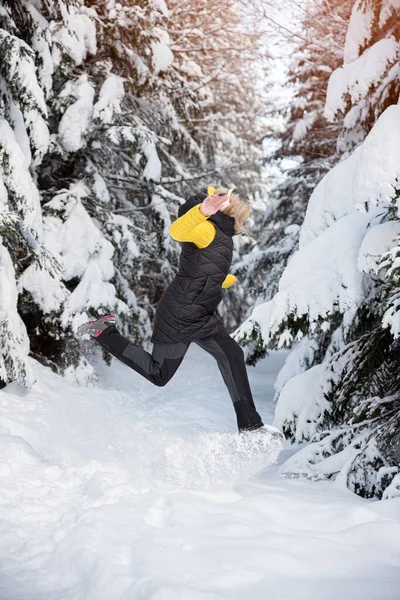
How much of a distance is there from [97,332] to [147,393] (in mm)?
4779

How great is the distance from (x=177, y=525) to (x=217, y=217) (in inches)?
88.0

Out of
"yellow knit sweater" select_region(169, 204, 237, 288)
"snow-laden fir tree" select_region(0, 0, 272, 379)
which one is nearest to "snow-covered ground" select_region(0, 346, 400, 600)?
"yellow knit sweater" select_region(169, 204, 237, 288)

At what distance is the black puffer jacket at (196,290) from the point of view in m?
4.30

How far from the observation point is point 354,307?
385 centimetres

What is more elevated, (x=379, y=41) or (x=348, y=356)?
(x=379, y=41)

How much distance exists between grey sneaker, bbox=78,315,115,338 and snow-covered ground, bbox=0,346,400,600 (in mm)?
1019

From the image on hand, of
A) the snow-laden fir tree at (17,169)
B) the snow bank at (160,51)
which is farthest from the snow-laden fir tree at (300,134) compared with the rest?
the snow-laden fir tree at (17,169)

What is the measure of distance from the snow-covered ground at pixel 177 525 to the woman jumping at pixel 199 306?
0.60 meters

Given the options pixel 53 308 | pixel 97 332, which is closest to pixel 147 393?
pixel 53 308

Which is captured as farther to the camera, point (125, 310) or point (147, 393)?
point (147, 393)

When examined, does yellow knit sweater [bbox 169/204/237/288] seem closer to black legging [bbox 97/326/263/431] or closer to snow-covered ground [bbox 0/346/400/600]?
black legging [bbox 97/326/263/431]

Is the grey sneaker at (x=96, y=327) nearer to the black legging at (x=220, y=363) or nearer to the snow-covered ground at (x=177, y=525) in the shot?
the black legging at (x=220, y=363)

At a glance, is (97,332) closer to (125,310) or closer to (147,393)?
(125,310)

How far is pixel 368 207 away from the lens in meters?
3.61
